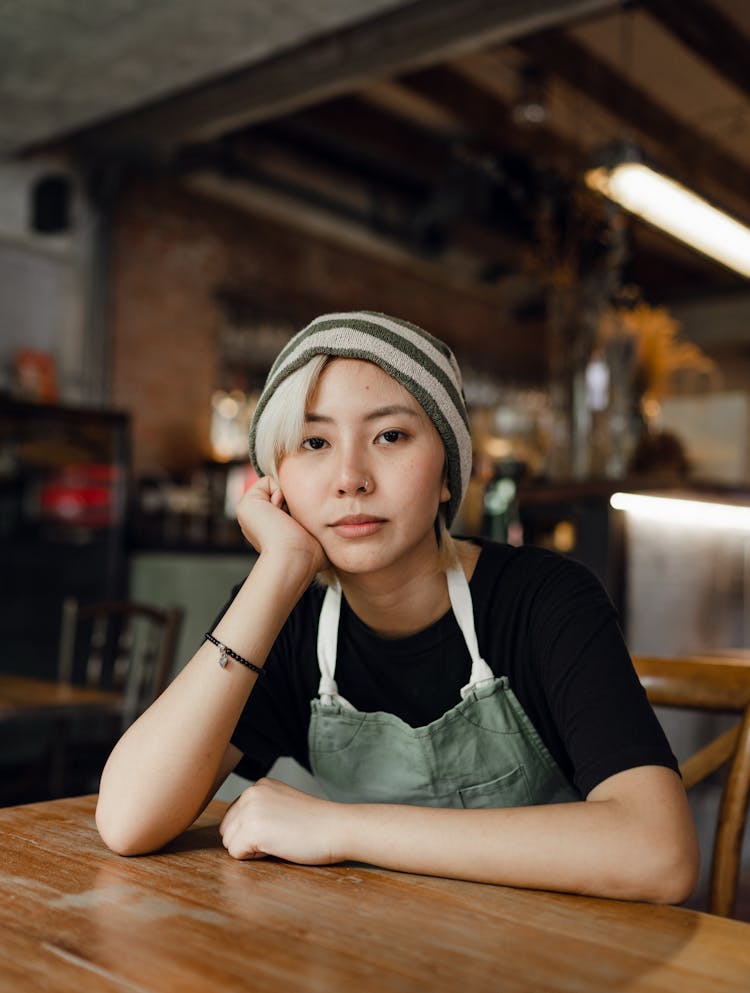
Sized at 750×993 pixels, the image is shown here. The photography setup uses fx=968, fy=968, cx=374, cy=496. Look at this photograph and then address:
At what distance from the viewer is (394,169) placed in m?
7.09

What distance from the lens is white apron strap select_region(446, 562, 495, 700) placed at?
1.25 m

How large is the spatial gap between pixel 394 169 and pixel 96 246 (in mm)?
2267

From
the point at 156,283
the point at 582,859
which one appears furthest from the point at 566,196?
the point at 582,859

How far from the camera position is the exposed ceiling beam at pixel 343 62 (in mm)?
3887

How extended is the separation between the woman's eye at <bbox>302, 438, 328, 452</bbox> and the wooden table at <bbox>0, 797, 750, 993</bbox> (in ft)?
1.65

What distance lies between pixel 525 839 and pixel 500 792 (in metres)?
0.32

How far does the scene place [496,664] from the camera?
1.27m

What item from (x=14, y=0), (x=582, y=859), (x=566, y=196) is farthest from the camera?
(x=566, y=196)

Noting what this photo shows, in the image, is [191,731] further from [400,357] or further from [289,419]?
[400,357]

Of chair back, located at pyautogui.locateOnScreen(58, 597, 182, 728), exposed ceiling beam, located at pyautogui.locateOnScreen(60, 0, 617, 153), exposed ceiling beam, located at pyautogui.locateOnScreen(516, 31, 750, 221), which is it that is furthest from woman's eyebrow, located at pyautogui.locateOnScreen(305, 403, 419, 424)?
exposed ceiling beam, located at pyautogui.locateOnScreen(516, 31, 750, 221)

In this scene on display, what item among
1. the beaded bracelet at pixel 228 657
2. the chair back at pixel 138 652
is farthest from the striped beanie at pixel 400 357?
the chair back at pixel 138 652

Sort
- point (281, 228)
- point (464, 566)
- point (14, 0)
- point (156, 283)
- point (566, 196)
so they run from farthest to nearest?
point (281, 228)
point (156, 283)
point (566, 196)
point (14, 0)
point (464, 566)

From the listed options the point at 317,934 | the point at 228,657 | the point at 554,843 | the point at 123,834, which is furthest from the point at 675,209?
the point at 317,934

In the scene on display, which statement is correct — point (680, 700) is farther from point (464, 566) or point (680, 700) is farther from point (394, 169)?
point (394, 169)
